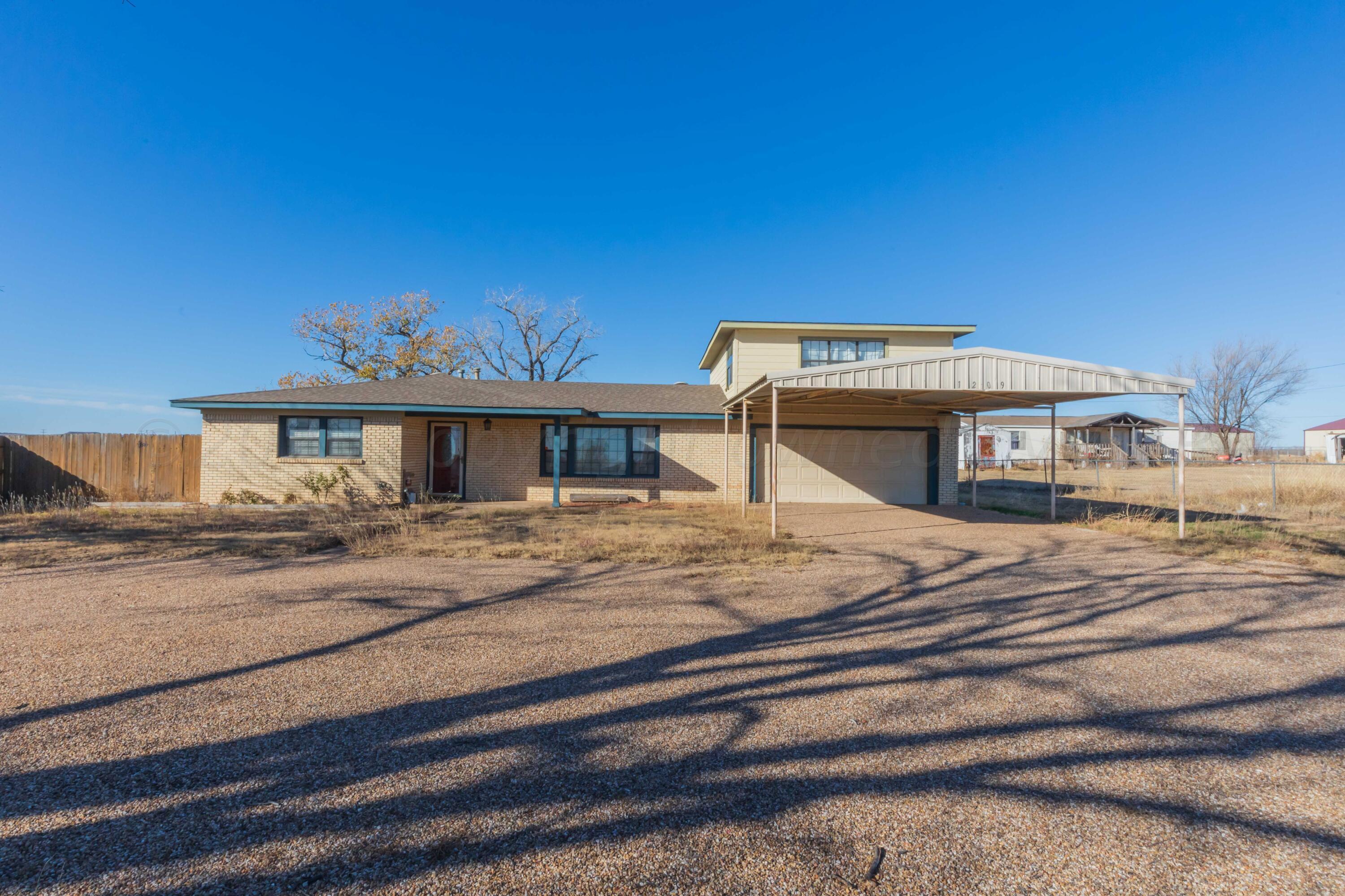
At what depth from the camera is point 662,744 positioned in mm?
3242

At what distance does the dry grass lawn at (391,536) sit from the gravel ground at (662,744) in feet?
7.24

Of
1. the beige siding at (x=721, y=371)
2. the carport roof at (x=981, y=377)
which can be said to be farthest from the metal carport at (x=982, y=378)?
the beige siding at (x=721, y=371)

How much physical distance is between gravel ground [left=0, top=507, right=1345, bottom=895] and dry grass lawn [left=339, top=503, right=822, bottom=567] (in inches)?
88.6

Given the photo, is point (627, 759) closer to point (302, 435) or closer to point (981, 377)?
point (981, 377)

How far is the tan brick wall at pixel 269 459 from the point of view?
15.4 m

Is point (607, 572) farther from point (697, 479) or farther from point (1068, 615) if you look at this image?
point (697, 479)

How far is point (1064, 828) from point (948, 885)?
69cm

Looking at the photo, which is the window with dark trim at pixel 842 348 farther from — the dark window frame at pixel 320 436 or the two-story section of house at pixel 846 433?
the dark window frame at pixel 320 436

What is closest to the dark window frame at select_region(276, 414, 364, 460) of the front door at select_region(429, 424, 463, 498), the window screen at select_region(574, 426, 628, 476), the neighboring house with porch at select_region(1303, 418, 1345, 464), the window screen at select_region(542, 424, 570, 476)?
the front door at select_region(429, 424, 463, 498)

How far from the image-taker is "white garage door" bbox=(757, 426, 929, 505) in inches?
658

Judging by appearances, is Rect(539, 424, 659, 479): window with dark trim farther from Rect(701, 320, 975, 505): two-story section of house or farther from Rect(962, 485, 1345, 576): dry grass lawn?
Rect(962, 485, 1345, 576): dry grass lawn

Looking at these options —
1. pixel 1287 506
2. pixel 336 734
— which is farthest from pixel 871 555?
pixel 1287 506

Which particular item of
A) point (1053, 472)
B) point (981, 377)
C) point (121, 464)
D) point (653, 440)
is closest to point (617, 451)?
point (653, 440)

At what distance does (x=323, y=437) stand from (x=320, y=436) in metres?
0.07
